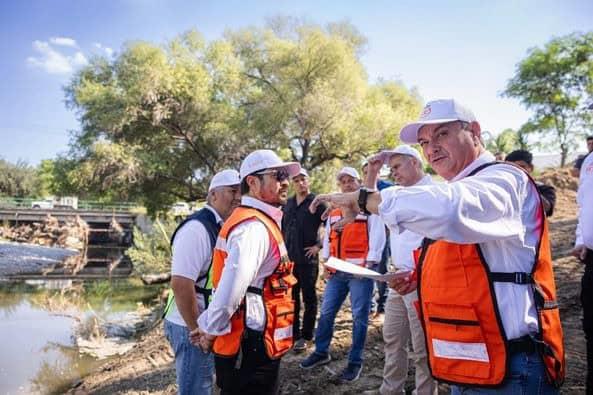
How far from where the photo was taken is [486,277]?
1.63 m

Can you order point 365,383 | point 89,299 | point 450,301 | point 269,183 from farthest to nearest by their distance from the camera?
point 89,299 → point 365,383 → point 269,183 → point 450,301

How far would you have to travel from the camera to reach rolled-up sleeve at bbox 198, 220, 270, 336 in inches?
99.2

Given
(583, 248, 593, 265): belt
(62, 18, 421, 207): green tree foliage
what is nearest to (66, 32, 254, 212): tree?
(62, 18, 421, 207): green tree foliage

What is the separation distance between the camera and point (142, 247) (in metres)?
17.5

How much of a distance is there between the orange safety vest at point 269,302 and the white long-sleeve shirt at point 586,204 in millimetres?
2445

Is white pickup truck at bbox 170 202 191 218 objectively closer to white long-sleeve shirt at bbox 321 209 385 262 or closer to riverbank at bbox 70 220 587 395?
riverbank at bbox 70 220 587 395

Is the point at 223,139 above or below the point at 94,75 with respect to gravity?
below

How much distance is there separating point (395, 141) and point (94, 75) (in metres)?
15.9

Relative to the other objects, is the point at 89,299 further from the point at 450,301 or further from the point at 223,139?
the point at 450,301

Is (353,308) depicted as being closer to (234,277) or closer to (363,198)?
(234,277)

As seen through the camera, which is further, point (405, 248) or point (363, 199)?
point (405, 248)

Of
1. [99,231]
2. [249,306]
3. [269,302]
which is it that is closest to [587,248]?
[269,302]

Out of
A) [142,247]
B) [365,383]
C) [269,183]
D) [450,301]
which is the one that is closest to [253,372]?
[269,183]

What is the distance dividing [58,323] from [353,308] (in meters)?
12.5
